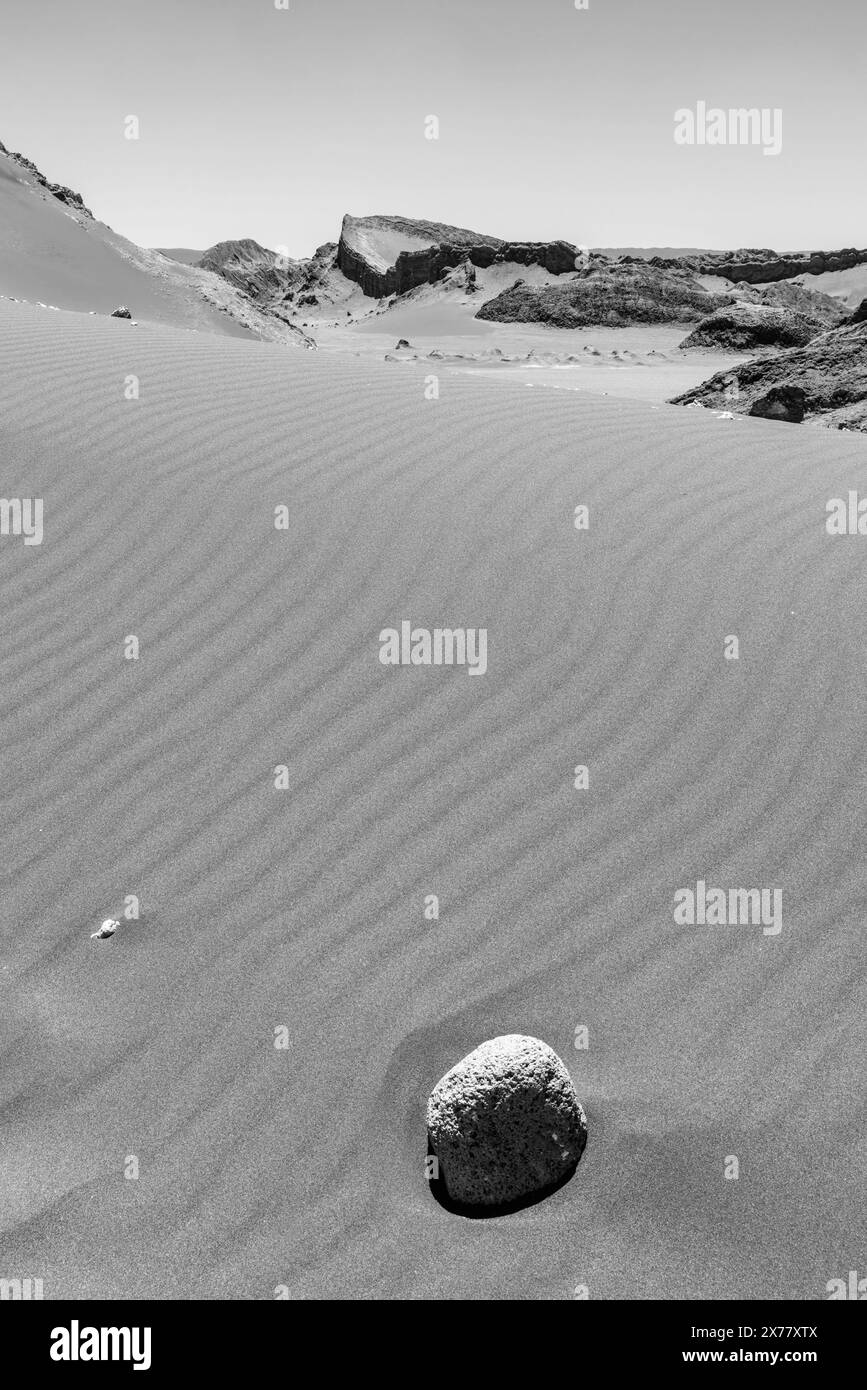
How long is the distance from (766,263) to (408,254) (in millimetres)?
18724

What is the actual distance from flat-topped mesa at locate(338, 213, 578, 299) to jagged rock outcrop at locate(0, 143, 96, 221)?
2606 cm

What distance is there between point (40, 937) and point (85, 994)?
0.34 metres

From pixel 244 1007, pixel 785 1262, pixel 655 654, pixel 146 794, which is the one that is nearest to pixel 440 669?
pixel 655 654

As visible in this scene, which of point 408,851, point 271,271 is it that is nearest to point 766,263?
point 271,271

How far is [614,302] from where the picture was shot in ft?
118

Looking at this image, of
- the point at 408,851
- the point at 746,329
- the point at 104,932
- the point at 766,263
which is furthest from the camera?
the point at 766,263

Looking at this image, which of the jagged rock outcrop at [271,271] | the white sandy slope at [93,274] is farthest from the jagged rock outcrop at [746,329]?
the jagged rock outcrop at [271,271]

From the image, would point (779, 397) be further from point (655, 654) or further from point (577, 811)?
point (577, 811)

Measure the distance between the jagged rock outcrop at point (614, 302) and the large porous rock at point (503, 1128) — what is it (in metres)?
35.7

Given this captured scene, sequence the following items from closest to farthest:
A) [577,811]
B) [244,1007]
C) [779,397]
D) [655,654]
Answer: [244,1007] < [577,811] < [655,654] < [779,397]

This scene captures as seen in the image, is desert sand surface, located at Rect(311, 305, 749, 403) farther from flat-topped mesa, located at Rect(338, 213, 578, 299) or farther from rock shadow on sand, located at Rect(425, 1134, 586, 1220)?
rock shadow on sand, located at Rect(425, 1134, 586, 1220)

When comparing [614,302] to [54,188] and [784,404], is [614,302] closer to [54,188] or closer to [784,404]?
[54,188]

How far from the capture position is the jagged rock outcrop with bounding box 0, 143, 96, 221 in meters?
26.9

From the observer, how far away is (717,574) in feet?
17.5
